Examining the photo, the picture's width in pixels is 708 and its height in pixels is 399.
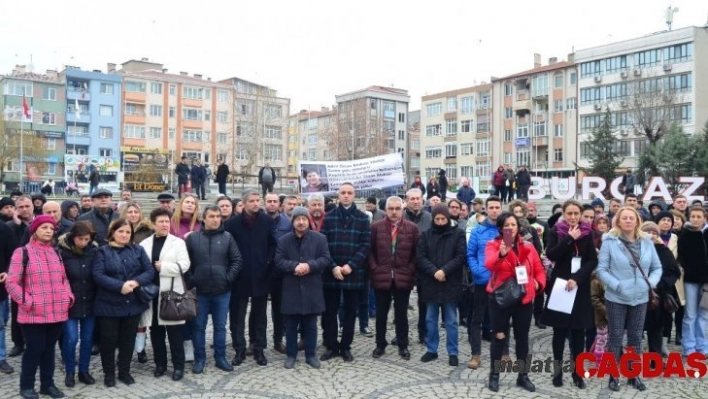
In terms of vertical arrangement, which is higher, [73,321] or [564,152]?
[564,152]

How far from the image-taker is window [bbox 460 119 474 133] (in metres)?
72.1

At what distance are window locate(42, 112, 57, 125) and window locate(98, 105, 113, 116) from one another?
4579mm

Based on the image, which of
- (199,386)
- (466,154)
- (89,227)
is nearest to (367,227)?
(199,386)

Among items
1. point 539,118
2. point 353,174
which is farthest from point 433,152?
point 353,174

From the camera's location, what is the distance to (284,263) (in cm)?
660

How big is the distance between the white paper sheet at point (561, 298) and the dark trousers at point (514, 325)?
0.26m

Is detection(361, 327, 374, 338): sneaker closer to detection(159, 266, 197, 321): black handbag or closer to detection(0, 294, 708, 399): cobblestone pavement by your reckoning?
detection(0, 294, 708, 399): cobblestone pavement

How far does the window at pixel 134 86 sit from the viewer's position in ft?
223

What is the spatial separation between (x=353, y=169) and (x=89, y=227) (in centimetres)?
1472

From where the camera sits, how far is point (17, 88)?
208ft

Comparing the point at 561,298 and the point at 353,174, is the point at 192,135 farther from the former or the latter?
the point at 561,298

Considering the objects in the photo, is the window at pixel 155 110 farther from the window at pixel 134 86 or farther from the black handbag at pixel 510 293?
the black handbag at pixel 510 293

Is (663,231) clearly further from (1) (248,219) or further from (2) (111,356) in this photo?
(2) (111,356)

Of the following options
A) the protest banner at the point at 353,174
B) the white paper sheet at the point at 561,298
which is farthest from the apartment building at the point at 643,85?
the white paper sheet at the point at 561,298
